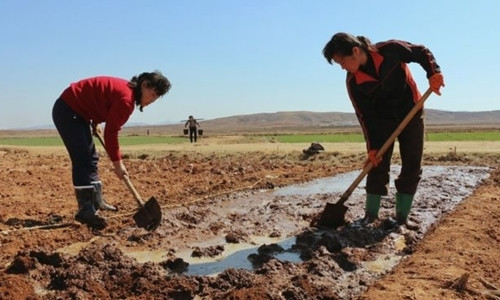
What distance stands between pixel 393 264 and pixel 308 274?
33.2 inches

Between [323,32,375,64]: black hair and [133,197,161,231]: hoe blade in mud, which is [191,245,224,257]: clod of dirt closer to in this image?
[133,197,161,231]: hoe blade in mud

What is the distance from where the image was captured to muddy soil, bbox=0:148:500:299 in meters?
3.38

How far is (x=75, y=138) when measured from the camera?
16.8ft

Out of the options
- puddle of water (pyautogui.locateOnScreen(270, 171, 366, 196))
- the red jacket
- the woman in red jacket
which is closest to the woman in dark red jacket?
the woman in red jacket

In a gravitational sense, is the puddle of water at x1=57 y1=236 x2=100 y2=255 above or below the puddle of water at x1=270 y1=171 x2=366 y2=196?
below

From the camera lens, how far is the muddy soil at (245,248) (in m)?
3.38

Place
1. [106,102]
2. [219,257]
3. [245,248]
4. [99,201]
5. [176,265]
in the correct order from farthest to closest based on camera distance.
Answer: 1. [99,201]
2. [106,102]
3. [245,248]
4. [219,257]
5. [176,265]

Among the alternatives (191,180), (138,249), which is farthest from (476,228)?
(191,180)

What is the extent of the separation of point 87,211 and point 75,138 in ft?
2.34

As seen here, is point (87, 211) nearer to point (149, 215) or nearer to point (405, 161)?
point (149, 215)

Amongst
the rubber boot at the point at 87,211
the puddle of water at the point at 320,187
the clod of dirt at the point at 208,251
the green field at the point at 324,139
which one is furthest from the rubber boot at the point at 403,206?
the green field at the point at 324,139

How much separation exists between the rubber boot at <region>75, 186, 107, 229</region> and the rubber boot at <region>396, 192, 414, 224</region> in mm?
2871

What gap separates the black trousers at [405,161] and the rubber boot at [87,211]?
2641mm

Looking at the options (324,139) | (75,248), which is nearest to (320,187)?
(75,248)
